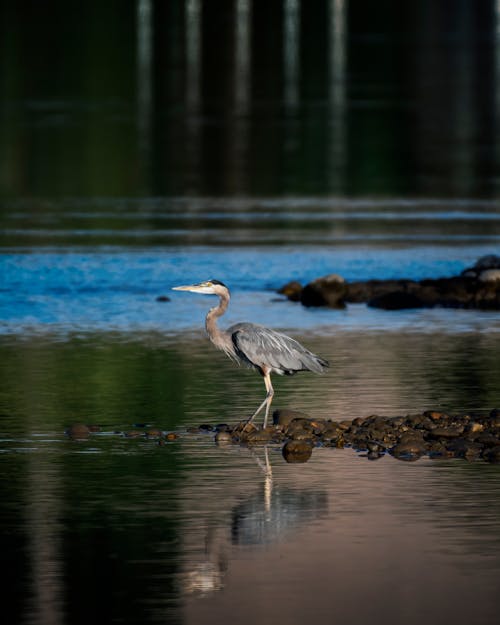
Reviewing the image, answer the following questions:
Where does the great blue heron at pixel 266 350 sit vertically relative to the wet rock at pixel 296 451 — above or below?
above

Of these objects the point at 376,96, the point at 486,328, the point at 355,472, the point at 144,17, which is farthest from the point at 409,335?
the point at 144,17

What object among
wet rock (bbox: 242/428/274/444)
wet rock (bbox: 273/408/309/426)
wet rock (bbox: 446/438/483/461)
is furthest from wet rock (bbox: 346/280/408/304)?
wet rock (bbox: 446/438/483/461)

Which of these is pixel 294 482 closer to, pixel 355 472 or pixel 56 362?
pixel 355 472

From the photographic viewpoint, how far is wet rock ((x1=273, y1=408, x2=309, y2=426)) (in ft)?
66.0

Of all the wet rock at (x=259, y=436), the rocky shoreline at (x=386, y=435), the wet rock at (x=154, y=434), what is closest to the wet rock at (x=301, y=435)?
the rocky shoreline at (x=386, y=435)

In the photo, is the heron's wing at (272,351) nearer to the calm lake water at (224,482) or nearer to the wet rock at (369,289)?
the calm lake water at (224,482)

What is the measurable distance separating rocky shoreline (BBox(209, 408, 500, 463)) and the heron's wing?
0.53m

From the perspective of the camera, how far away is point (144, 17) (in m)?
177

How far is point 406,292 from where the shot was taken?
31.2 metres

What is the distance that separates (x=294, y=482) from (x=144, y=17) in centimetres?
16231

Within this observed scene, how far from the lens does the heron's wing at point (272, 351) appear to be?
20.1 m

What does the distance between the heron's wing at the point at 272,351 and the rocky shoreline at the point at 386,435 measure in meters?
0.53

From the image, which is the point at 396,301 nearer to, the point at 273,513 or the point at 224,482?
the point at 224,482

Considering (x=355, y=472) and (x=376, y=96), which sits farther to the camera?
(x=376, y=96)
